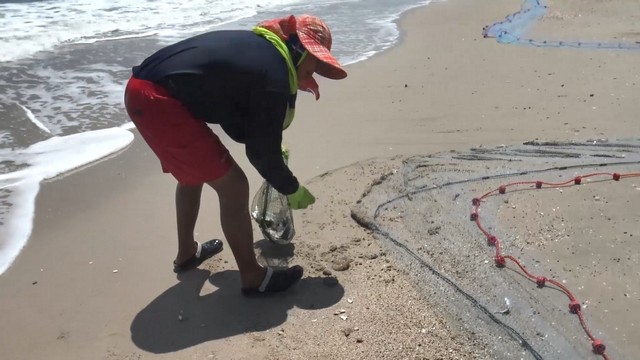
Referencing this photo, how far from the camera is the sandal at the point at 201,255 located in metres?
3.43

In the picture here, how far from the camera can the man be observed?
278 cm

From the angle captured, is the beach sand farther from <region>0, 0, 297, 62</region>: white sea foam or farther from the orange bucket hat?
<region>0, 0, 297, 62</region>: white sea foam

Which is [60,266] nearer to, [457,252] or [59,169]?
[59,169]

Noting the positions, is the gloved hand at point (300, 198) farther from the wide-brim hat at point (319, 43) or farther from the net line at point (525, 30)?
the net line at point (525, 30)

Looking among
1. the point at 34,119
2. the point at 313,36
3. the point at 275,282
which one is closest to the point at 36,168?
the point at 34,119

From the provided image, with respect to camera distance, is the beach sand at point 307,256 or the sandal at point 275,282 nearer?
the beach sand at point 307,256

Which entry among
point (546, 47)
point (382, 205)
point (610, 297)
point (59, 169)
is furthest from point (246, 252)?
point (546, 47)

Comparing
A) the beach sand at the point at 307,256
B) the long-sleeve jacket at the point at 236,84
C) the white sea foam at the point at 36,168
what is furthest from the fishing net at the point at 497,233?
the white sea foam at the point at 36,168

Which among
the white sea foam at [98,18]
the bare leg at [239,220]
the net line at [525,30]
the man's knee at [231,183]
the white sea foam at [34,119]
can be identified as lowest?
the white sea foam at [98,18]

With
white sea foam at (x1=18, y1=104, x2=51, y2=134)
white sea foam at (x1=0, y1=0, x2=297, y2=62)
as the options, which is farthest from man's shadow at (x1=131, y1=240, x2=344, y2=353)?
white sea foam at (x1=0, y1=0, x2=297, y2=62)

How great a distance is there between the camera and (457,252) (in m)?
3.41

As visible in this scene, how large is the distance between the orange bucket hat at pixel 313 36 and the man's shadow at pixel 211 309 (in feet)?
3.59

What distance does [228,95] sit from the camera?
2809mm

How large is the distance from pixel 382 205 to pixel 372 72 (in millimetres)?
3698
